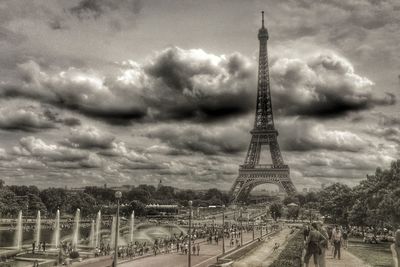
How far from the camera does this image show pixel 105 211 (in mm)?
145500

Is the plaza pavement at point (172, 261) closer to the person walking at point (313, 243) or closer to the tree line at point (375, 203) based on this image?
the tree line at point (375, 203)

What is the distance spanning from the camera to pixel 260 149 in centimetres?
14425

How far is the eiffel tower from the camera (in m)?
139

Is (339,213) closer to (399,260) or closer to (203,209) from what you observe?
(399,260)

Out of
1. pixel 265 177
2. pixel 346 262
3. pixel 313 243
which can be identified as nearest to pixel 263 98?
pixel 265 177

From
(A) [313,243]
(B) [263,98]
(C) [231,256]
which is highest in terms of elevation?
(B) [263,98]

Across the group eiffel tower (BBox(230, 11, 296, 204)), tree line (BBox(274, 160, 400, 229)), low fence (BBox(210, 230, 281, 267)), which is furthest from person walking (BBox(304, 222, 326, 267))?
eiffel tower (BBox(230, 11, 296, 204))

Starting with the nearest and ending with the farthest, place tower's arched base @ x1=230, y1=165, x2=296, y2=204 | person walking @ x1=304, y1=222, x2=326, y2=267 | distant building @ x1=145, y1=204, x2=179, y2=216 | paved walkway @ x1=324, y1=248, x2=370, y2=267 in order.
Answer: person walking @ x1=304, y1=222, x2=326, y2=267 → paved walkway @ x1=324, y1=248, x2=370, y2=267 → tower's arched base @ x1=230, y1=165, x2=296, y2=204 → distant building @ x1=145, y1=204, x2=179, y2=216

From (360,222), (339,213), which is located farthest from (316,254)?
(339,213)

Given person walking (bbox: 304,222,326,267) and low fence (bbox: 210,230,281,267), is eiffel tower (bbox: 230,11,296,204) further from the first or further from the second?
person walking (bbox: 304,222,326,267)

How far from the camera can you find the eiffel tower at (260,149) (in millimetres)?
138750

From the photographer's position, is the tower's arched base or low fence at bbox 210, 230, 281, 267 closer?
low fence at bbox 210, 230, 281, 267

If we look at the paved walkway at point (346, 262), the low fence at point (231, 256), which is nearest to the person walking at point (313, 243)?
the paved walkway at point (346, 262)

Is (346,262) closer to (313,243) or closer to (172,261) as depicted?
(313,243)
